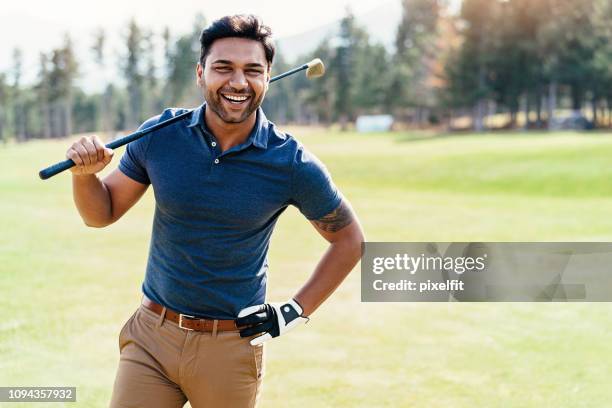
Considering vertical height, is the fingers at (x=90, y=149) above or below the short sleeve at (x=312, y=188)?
above

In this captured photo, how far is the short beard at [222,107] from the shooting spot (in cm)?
347

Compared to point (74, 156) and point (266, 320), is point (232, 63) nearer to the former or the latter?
point (74, 156)

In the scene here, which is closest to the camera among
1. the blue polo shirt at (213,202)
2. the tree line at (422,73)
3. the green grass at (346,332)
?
the blue polo shirt at (213,202)

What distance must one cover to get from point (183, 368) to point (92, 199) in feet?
2.74

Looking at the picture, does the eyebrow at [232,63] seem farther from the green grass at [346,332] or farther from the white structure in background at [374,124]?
the white structure in background at [374,124]

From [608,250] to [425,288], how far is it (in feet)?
15.9

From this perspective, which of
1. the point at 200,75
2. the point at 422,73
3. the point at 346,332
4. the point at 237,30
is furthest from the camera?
the point at 422,73

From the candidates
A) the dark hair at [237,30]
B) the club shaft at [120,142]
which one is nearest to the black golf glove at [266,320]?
the club shaft at [120,142]

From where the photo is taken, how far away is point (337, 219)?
374 cm

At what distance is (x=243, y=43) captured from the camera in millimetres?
3488

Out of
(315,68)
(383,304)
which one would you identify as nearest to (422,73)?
(383,304)

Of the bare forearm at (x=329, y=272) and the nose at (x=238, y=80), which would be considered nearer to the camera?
the nose at (x=238, y=80)

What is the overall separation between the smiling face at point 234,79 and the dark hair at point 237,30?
2cm

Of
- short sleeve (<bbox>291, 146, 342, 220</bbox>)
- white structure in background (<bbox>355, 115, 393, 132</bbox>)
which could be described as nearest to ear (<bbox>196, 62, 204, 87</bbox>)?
short sleeve (<bbox>291, 146, 342, 220</bbox>)
